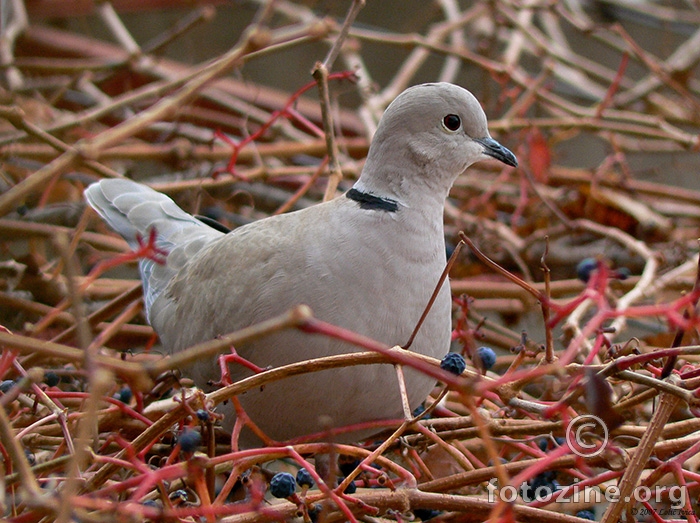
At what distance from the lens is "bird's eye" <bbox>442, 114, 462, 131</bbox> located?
1.68 meters

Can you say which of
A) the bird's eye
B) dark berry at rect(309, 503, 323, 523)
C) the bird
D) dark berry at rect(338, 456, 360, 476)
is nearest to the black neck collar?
the bird

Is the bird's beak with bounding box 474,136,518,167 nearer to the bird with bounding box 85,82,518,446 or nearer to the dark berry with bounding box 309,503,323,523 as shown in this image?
the bird with bounding box 85,82,518,446

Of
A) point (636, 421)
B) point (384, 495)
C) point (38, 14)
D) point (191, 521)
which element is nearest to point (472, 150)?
point (636, 421)

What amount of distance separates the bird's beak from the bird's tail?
668 millimetres

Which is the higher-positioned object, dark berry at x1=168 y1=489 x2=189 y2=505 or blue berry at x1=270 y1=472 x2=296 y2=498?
blue berry at x1=270 y1=472 x2=296 y2=498

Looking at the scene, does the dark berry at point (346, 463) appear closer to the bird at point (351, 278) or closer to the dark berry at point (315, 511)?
the bird at point (351, 278)

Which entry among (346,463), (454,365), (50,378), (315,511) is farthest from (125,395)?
(454,365)

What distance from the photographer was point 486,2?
2.88 m

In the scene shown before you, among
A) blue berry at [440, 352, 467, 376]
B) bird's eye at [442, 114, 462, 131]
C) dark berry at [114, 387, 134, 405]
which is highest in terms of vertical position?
bird's eye at [442, 114, 462, 131]

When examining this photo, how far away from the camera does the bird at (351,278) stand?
1.41m

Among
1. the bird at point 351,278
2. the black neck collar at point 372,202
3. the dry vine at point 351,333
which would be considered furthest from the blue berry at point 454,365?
the black neck collar at point 372,202

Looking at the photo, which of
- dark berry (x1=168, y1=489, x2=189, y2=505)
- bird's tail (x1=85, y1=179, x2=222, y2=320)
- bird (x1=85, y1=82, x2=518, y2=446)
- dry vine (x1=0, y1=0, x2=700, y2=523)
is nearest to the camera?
dry vine (x1=0, y1=0, x2=700, y2=523)

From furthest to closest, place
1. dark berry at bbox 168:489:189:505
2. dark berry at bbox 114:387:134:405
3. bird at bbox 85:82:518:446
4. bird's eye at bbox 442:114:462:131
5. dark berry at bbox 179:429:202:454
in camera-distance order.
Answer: bird's eye at bbox 442:114:462:131, dark berry at bbox 114:387:134:405, bird at bbox 85:82:518:446, dark berry at bbox 168:489:189:505, dark berry at bbox 179:429:202:454

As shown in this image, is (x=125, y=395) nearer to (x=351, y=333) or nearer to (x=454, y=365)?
(x=454, y=365)
